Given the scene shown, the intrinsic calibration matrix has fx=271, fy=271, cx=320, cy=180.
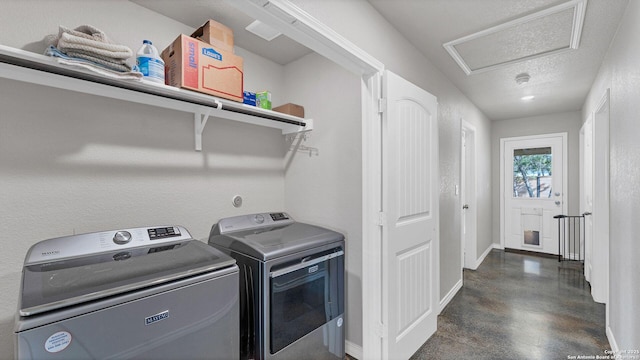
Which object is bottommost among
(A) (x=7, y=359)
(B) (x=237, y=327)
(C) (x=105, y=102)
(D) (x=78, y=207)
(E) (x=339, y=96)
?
(A) (x=7, y=359)

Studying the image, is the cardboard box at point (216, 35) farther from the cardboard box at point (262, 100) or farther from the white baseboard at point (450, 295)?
the white baseboard at point (450, 295)

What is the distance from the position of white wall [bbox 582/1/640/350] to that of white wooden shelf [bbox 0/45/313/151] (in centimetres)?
212

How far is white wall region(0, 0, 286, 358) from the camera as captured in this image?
128 cm

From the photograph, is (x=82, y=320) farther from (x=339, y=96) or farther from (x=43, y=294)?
(x=339, y=96)

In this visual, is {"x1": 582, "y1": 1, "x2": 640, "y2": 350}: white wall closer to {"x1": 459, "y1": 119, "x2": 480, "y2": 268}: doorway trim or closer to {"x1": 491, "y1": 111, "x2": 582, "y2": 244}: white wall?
{"x1": 459, "y1": 119, "x2": 480, "y2": 268}: doorway trim

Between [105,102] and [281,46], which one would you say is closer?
[105,102]

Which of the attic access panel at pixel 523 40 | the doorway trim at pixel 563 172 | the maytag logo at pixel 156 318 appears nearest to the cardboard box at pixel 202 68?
the maytag logo at pixel 156 318

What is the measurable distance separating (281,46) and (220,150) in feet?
3.15

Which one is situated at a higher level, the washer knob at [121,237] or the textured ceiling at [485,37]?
the textured ceiling at [485,37]

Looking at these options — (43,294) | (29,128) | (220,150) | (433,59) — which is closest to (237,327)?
(43,294)

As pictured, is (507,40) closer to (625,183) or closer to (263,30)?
(625,183)

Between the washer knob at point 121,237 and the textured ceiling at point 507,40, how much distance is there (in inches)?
79.4

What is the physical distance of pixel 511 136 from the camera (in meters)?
4.95

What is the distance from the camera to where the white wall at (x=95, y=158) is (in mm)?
1283
